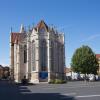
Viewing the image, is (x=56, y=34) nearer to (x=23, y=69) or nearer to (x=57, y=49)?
(x=57, y=49)

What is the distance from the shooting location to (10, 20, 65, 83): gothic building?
266ft

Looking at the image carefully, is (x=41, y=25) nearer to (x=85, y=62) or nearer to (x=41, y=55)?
(x=41, y=55)

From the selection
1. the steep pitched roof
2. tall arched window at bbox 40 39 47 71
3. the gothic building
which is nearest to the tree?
the gothic building

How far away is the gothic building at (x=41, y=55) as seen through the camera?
266 feet

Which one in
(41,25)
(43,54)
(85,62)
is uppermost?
(41,25)

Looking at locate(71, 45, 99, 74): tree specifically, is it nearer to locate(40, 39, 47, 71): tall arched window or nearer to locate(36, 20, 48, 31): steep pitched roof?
locate(36, 20, 48, 31): steep pitched roof

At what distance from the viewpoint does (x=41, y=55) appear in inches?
3236

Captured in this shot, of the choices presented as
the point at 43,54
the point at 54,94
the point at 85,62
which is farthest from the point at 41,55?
the point at 54,94

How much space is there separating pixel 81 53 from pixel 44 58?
23.4 m

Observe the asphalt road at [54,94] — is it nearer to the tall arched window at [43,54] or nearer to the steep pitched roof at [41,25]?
the tall arched window at [43,54]

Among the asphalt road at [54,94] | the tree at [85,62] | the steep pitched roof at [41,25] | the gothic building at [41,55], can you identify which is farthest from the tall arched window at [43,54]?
the asphalt road at [54,94]

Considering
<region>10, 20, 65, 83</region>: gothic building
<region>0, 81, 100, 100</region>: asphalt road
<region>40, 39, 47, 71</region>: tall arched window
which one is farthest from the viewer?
<region>40, 39, 47, 71</region>: tall arched window

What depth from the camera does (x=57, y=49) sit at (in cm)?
8719

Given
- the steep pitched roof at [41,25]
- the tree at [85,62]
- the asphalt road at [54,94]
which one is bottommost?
the asphalt road at [54,94]
